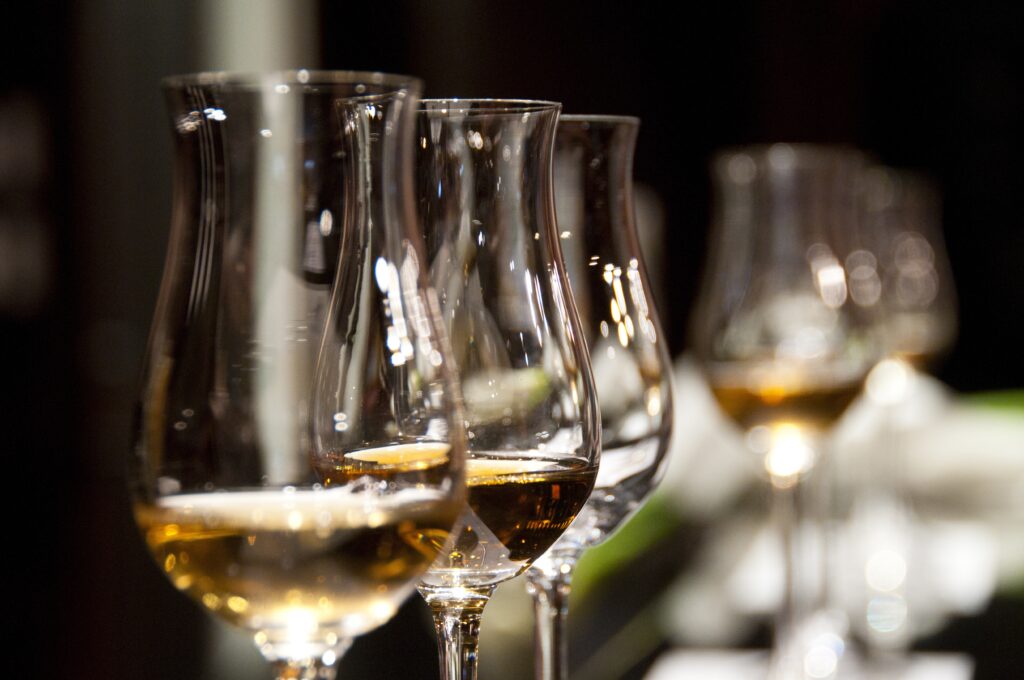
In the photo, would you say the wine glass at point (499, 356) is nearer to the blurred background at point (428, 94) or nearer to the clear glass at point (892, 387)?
the clear glass at point (892, 387)

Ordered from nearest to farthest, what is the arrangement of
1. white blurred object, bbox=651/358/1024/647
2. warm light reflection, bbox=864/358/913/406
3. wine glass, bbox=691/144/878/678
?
1. wine glass, bbox=691/144/878/678
2. white blurred object, bbox=651/358/1024/647
3. warm light reflection, bbox=864/358/913/406

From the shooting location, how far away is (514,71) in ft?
14.0

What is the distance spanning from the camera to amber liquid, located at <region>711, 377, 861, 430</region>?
4.08ft

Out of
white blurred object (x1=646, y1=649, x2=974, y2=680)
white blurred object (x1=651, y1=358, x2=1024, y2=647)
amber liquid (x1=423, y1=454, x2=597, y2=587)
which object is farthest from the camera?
white blurred object (x1=651, y1=358, x2=1024, y2=647)

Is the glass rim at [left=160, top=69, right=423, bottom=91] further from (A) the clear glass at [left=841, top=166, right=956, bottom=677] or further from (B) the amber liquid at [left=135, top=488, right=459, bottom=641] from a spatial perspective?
(A) the clear glass at [left=841, top=166, right=956, bottom=677]

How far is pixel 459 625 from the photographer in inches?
24.2

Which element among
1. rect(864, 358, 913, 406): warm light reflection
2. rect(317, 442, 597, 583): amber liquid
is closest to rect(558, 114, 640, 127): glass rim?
rect(317, 442, 597, 583): amber liquid

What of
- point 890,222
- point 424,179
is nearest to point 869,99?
point 890,222

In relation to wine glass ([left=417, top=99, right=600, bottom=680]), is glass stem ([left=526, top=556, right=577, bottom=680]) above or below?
below

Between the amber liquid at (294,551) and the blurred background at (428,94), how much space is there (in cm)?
250

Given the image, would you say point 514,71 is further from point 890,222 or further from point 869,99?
point 890,222

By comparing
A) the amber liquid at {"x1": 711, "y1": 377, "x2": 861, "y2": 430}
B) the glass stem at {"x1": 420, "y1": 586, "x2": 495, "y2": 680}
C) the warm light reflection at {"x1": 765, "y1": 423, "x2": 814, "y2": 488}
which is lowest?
the warm light reflection at {"x1": 765, "y1": 423, "x2": 814, "y2": 488}

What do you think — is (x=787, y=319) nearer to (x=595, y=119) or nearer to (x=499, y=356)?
(x=595, y=119)

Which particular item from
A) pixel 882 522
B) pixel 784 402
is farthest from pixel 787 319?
pixel 882 522
